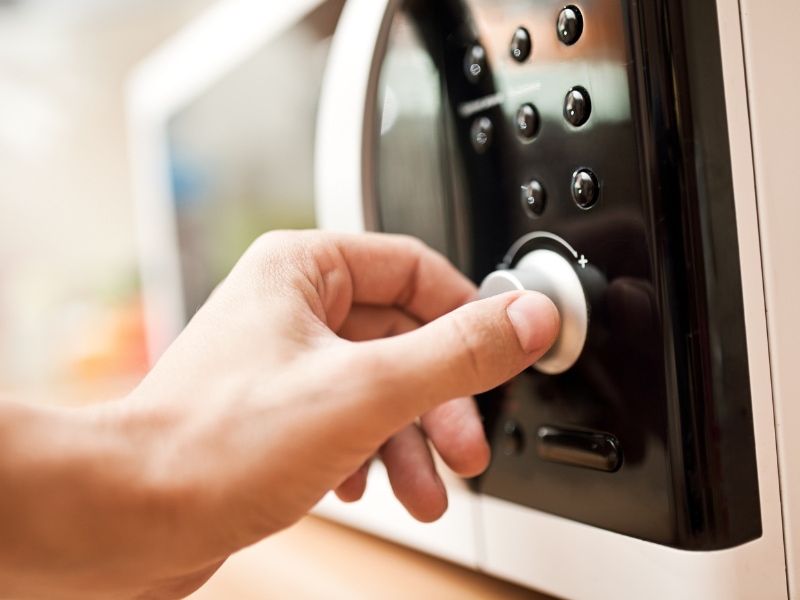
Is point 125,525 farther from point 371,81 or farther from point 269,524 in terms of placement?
point 371,81

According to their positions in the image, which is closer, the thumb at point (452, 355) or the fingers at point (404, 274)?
the thumb at point (452, 355)

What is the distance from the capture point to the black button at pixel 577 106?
325mm

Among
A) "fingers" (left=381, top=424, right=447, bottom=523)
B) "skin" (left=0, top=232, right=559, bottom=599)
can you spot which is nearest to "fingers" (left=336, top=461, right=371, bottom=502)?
"fingers" (left=381, top=424, right=447, bottom=523)

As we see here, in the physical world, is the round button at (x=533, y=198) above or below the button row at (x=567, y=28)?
below

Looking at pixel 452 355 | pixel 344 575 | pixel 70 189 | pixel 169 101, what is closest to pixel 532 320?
pixel 452 355

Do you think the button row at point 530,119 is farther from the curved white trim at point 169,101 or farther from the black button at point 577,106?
the curved white trim at point 169,101

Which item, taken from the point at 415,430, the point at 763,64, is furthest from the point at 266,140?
the point at 763,64

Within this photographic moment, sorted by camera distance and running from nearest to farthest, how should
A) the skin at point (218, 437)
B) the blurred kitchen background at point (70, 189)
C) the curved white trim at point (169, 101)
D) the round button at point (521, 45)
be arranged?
the skin at point (218, 437) → the round button at point (521, 45) → the curved white trim at point (169, 101) → the blurred kitchen background at point (70, 189)

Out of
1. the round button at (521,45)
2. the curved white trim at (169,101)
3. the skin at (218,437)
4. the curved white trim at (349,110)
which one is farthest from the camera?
the curved white trim at (169,101)

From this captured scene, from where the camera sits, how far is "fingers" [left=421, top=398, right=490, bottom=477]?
1.30ft

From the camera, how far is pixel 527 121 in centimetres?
36

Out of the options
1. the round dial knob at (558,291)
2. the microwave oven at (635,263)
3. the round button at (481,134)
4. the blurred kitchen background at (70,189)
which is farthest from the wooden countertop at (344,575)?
the blurred kitchen background at (70,189)

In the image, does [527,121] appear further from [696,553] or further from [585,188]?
[696,553]

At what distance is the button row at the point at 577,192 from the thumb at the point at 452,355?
2.5 inches
